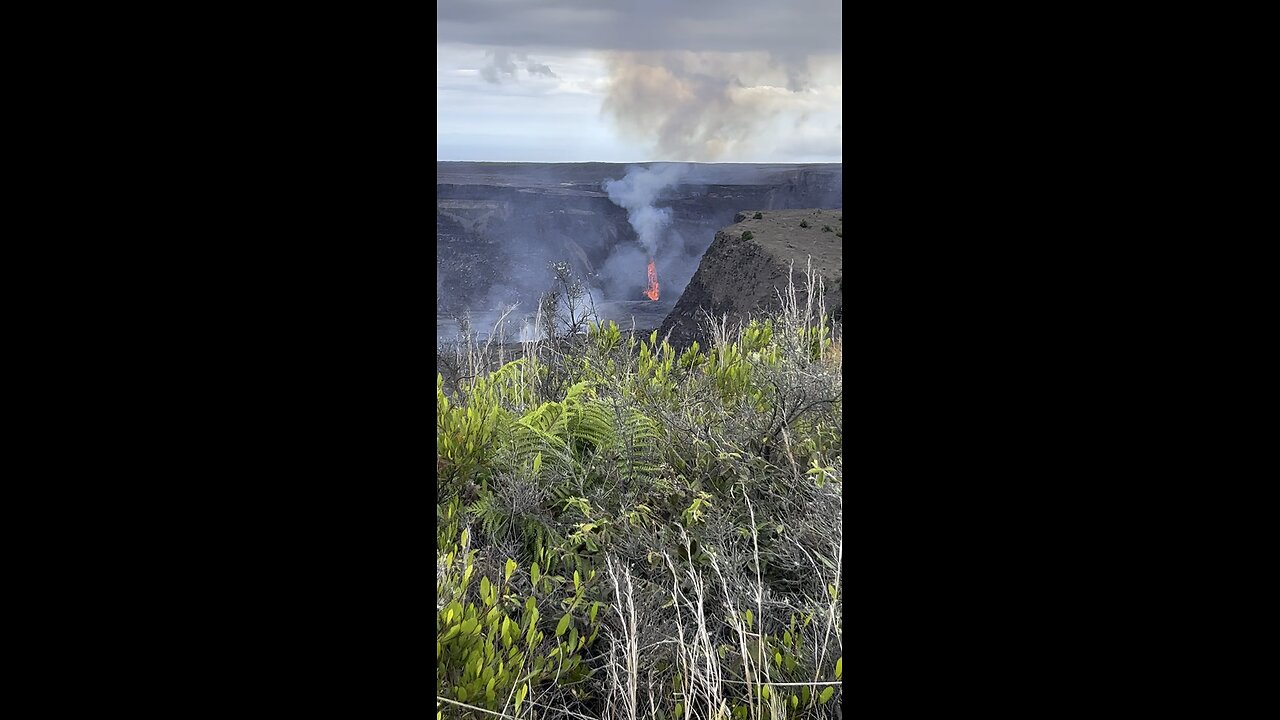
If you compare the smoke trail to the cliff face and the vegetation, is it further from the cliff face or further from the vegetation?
the vegetation

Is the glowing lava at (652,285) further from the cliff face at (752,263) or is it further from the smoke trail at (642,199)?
the cliff face at (752,263)

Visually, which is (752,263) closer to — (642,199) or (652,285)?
(642,199)

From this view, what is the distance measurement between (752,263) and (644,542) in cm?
581

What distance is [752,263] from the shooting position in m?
8.29

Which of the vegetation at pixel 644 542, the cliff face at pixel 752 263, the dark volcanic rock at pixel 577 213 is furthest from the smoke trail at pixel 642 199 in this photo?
the vegetation at pixel 644 542

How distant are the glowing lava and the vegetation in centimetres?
362

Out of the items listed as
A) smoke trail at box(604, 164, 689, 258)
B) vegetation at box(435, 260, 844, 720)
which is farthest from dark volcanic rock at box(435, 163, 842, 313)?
vegetation at box(435, 260, 844, 720)
